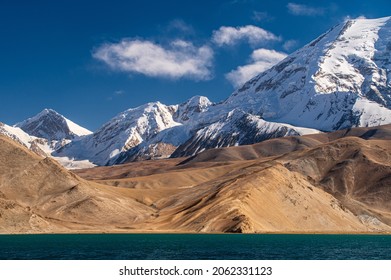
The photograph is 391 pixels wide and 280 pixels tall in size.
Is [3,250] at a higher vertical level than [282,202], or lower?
lower

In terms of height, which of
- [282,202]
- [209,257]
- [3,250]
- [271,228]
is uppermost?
[282,202]

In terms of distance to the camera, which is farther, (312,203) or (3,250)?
(312,203)

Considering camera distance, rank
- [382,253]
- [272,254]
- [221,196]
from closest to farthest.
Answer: [272,254]
[382,253]
[221,196]

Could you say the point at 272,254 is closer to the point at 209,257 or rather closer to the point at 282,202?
the point at 209,257
